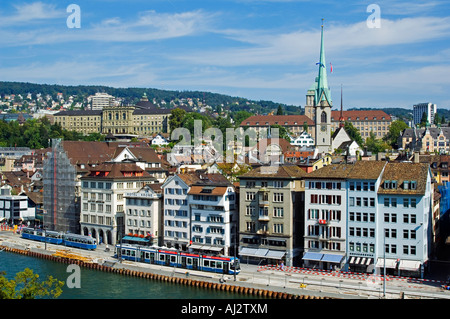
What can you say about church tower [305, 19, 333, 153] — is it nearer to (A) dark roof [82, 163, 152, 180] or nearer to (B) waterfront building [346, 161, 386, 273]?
(A) dark roof [82, 163, 152, 180]

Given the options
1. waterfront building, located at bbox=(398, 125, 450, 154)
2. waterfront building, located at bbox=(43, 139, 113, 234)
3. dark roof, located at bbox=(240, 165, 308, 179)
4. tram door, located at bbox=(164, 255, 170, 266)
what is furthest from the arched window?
tram door, located at bbox=(164, 255, 170, 266)

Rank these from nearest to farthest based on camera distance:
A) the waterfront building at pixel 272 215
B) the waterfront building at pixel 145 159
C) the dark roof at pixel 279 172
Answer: the waterfront building at pixel 272 215, the dark roof at pixel 279 172, the waterfront building at pixel 145 159

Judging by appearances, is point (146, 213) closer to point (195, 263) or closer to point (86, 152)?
point (195, 263)

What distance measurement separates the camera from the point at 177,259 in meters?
57.7

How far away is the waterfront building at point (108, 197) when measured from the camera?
70.7 m

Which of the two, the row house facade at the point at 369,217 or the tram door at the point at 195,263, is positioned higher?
the row house facade at the point at 369,217

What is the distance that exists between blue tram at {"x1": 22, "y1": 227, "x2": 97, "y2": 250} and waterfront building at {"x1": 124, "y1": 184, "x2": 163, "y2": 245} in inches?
203

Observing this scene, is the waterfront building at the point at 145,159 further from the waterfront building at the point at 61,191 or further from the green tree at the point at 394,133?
the green tree at the point at 394,133

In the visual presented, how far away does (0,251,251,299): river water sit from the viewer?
49500mm

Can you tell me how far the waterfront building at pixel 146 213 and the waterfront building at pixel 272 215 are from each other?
39.0ft

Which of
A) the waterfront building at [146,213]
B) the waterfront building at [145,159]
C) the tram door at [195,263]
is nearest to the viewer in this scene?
the tram door at [195,263]

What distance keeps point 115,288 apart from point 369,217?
2340cm

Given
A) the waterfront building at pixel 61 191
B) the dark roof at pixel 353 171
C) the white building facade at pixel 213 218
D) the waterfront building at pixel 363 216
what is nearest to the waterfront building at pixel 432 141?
the waterfront building at pixel 61 191

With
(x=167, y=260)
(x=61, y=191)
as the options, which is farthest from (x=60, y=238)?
(x=167, y=260)
